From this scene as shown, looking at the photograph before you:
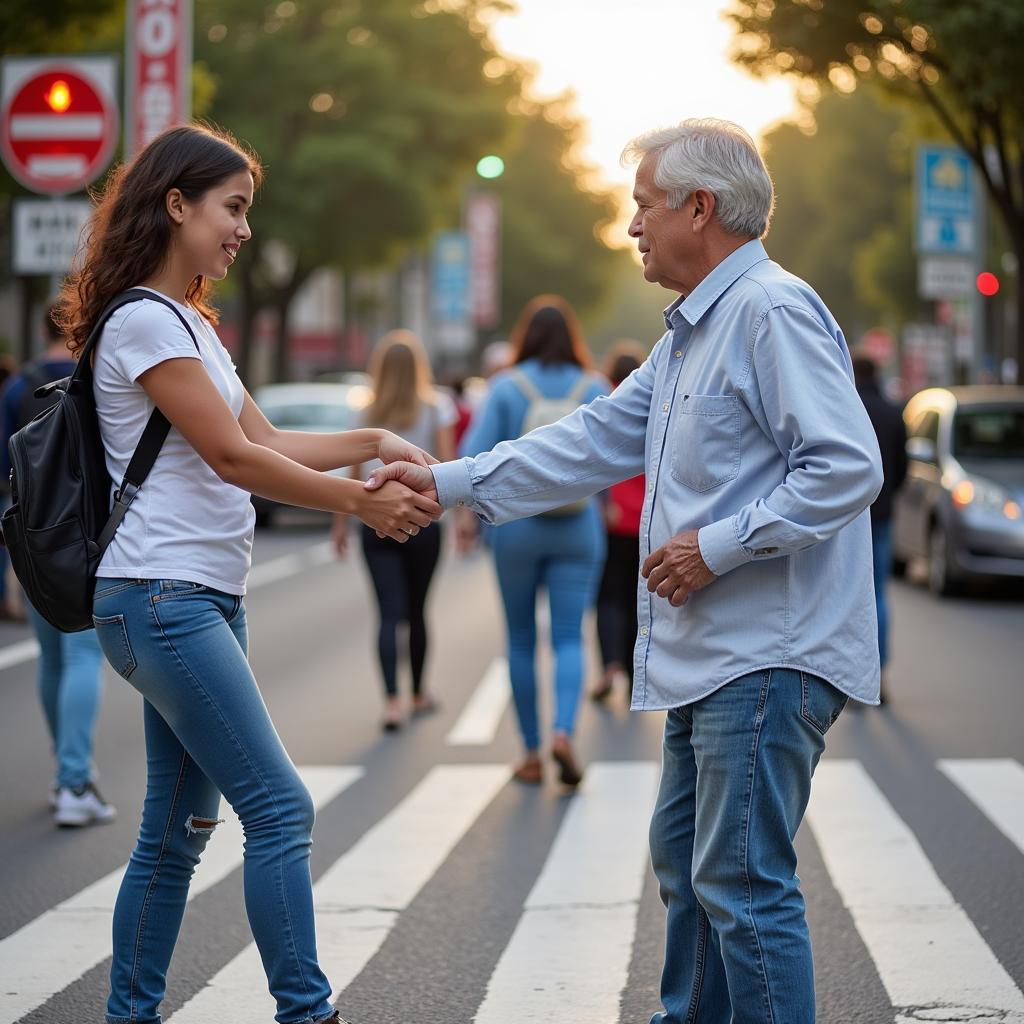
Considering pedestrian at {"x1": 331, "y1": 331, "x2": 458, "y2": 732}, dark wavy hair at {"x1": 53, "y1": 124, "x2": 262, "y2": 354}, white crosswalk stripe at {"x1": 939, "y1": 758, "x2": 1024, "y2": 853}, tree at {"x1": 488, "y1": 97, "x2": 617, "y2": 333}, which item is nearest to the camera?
dark wavy hair at {"x1": 53, "y1": 124, "x2": 262, "y2": 354}

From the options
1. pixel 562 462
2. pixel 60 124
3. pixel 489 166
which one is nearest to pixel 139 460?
pixel 562 462

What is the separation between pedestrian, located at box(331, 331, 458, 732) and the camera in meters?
9.33

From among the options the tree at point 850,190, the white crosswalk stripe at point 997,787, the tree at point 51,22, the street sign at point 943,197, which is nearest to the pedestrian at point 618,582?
the white crosswalk stripe at point 997,787

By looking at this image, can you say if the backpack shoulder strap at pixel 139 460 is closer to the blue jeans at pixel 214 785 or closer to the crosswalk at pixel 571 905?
the blue jeans at pixel 214 785

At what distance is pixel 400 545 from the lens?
9.41 meters

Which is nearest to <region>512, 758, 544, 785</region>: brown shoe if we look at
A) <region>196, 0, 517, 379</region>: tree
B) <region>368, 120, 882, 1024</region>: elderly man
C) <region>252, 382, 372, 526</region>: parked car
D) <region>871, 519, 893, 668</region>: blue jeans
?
<region>871, 519, 893, 668</region>: blue jeans

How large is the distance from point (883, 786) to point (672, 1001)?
13.1 ft

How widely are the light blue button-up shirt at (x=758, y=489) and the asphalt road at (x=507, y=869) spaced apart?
53.0 inches

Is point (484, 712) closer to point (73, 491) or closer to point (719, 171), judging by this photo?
point (73, 491)

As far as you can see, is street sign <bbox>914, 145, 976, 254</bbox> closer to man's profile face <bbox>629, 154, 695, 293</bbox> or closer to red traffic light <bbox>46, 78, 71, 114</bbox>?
red traffic light <bbox>46, 78, 71, 114</bbox>

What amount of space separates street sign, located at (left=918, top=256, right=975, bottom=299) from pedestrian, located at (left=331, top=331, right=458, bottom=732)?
16.1m

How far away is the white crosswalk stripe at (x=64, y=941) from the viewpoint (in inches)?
186

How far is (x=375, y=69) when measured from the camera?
41312 mm

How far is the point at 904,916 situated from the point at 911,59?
1677cm
